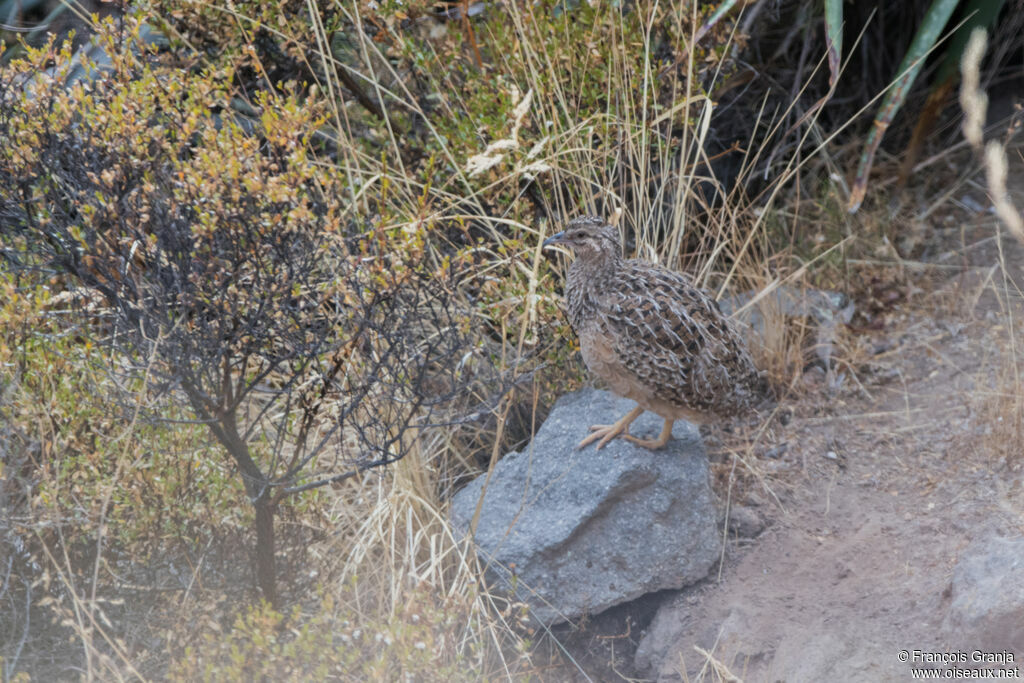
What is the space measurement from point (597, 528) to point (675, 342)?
2.52ft

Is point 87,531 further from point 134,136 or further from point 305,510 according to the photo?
point 134,136

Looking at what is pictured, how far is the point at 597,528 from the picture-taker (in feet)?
12.5

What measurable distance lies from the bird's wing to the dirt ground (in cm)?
52

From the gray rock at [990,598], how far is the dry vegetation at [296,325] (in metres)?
0.76

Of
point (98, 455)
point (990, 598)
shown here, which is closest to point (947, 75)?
point (990, 598)

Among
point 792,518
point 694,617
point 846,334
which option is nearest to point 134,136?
point 694,617

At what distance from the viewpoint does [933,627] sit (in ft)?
10.8

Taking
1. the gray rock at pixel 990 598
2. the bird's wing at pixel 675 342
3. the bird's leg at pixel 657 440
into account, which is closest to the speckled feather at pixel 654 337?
the bird's wing at pixel 675 342

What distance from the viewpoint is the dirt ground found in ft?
11.1

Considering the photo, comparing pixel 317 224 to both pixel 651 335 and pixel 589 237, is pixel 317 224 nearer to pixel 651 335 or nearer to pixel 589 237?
pixel 589 237

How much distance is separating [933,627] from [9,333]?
10.8 ft

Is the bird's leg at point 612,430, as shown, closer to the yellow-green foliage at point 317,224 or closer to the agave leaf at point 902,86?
the yellow-green foliage at point 317,224

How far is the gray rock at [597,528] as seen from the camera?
3.74 meters

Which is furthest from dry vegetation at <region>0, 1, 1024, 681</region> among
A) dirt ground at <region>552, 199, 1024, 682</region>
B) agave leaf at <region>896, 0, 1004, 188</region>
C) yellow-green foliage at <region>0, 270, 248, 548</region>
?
agave leaf at <region>896, 0, 1004, 188</region>
